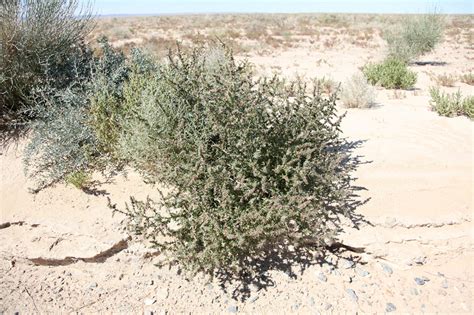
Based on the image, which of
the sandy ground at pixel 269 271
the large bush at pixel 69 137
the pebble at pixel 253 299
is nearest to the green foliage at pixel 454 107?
the sandy ground at pixel 269 271

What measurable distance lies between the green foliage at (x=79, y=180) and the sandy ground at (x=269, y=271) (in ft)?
0.41

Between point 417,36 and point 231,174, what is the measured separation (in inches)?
536

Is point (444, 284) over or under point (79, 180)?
under

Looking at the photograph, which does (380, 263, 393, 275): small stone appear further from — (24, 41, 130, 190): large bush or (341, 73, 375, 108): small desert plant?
(341, 73, 375, 108): small desert plant

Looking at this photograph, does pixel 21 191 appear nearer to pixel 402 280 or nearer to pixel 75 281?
pixel 75 281

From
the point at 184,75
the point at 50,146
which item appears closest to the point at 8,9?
the point at 50,146

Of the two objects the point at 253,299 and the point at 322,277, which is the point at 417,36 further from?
the point at 253,299

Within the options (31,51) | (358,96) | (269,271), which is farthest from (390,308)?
(31,51)

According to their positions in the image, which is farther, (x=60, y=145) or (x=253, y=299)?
(x=60, y=145)

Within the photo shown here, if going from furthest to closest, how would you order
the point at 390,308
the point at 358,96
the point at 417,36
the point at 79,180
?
the point at 417,36 < the point at 358,96 < the point at 79,180 < the point at 390,308

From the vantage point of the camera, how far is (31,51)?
5270 millimetres

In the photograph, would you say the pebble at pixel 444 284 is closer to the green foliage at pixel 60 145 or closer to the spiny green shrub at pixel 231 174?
the spiny green shrub at pixel 231 174

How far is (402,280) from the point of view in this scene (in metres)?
3.57

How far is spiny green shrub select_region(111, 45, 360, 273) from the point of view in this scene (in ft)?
10.9
